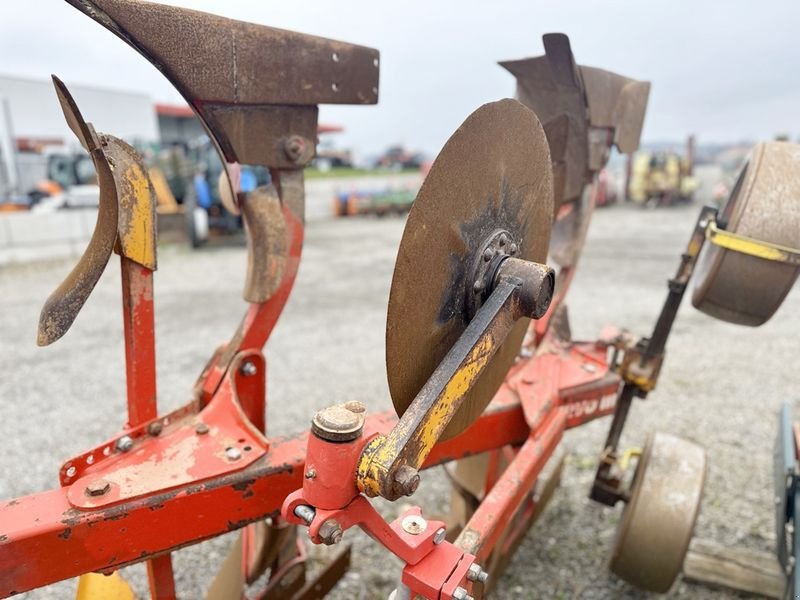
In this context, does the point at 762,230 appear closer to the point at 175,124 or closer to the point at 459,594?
the point at 459,594

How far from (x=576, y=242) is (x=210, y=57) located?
5.41 ft

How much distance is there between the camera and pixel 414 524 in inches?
50.5

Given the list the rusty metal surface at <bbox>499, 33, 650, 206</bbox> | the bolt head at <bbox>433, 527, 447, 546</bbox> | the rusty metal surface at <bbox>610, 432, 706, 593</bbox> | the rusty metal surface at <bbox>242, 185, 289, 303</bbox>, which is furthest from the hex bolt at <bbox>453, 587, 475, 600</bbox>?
the rusty metal surface at <bbox>499, 33, 650, 206</bbox>

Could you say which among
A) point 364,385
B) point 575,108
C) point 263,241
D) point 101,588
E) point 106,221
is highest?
point 575,108

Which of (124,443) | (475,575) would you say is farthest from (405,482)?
(124,443)

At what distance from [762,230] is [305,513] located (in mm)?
1699

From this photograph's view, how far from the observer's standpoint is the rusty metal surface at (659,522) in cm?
216

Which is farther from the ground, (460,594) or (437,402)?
(437,402)

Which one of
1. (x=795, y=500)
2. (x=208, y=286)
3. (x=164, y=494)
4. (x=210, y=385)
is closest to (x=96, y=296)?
(x=208, y=286)

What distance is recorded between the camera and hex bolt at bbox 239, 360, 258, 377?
187 centimetres

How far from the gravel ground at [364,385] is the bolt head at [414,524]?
1.41m

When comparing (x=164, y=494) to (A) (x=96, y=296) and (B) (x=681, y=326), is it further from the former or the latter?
(A) (x=96, y=296)

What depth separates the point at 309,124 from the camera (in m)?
1.88

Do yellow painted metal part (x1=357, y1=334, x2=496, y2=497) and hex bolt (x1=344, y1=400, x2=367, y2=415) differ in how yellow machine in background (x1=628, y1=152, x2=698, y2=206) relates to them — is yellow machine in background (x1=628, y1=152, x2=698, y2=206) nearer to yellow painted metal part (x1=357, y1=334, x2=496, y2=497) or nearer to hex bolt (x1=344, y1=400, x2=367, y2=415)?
yellow painted metal part (x1=357, y1=334, x2=496, y2=497)
